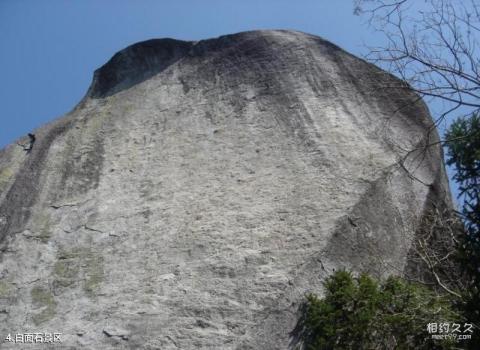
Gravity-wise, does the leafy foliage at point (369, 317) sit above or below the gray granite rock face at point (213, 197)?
A: below

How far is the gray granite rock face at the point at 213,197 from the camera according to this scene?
6.27 metres

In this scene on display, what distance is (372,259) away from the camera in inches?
265

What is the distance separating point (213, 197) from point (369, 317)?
8.64 feet

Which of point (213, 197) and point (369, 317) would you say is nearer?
point (369, 317)

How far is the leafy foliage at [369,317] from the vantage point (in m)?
5.68

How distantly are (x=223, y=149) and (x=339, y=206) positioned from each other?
6.60ft

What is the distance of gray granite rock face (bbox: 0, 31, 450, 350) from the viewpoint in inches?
247

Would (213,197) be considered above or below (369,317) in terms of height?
above

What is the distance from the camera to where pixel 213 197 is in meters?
7.58

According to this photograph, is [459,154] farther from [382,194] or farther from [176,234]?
[176,234]

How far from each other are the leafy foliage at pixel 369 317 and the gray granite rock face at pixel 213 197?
30 cm

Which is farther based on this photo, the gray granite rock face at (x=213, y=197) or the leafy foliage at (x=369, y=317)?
the gray granite rock face at (x=213, y=197)

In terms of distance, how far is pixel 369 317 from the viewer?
5727 millimetres

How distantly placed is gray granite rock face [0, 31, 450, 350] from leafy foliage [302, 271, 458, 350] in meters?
0.30
